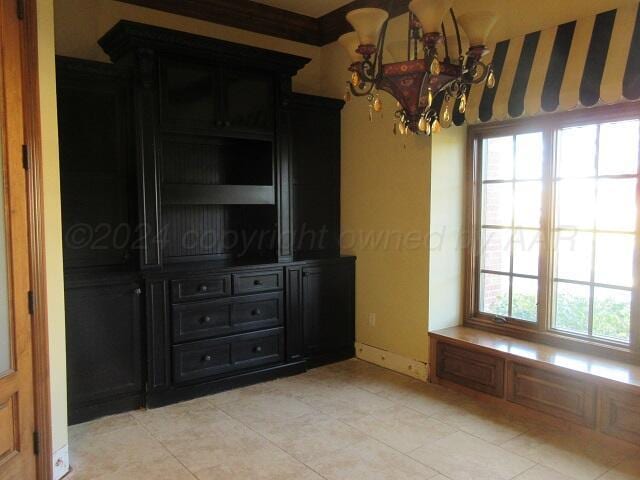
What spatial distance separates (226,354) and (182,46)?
7.58 ft

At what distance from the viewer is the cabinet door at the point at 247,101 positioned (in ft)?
12.8

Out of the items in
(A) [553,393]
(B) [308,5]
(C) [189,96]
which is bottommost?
(A) [553,393]

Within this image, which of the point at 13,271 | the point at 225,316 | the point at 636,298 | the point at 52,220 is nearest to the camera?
the point at 13,271

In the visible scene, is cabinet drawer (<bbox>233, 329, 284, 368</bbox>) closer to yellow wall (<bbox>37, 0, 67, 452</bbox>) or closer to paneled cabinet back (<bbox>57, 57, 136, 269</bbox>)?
paneled cabinet back (<bbox>57, 57, 136, 269</bbox>)

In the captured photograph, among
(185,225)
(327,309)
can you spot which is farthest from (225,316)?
(327,309)

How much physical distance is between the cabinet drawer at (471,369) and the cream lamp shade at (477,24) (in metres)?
2.32

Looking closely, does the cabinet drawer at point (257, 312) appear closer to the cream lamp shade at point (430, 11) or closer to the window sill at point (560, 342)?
the window sill at point (560, 342)

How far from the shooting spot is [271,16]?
15.1 feet

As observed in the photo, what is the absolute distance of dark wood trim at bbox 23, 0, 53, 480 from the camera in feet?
7.81

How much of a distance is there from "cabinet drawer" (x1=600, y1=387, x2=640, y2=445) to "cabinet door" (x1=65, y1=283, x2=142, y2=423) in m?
3.04

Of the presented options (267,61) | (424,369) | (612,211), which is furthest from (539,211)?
(267,61)

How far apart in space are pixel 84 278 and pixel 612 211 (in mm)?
3515

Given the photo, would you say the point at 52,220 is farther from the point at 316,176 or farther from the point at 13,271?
the point at 316,176

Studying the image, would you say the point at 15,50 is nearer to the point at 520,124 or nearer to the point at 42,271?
the point at 42,271
